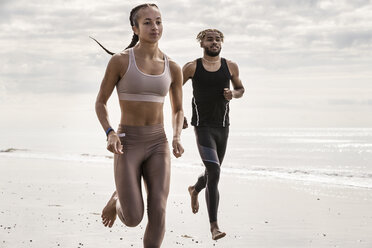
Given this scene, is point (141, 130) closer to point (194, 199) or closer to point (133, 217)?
point (133, 217)

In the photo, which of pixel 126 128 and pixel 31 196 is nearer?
pixel 126 128

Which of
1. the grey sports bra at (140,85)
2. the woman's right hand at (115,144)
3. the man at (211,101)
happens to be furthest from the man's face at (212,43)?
the woman's right hand at (115,144)

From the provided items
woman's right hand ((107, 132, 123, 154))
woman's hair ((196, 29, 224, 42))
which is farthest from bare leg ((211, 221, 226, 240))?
woman's right hand ((107, 132, 123, 154))

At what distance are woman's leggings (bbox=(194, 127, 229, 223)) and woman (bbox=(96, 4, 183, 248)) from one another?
2227mm

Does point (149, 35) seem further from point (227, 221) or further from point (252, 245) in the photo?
point (227, 221)

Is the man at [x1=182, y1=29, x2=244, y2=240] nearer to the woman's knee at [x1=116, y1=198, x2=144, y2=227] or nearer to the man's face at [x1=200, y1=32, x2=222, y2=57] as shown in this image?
the man's face at [x1=200, y1=32, x2=222, y2=57]

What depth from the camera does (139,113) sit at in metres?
5.11

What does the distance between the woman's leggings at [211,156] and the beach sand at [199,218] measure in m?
0.59

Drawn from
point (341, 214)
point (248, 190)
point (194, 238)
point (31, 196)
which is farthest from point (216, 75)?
point (248, 190)

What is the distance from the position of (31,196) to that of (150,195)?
24.2 ft

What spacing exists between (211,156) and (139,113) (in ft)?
8.09

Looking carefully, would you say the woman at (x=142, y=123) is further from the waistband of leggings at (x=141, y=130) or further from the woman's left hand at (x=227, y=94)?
the woman's left hand at (x=227, y=94)

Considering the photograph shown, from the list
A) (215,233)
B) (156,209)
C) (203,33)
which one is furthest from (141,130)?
(203,33)

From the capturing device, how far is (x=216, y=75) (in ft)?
24.8
